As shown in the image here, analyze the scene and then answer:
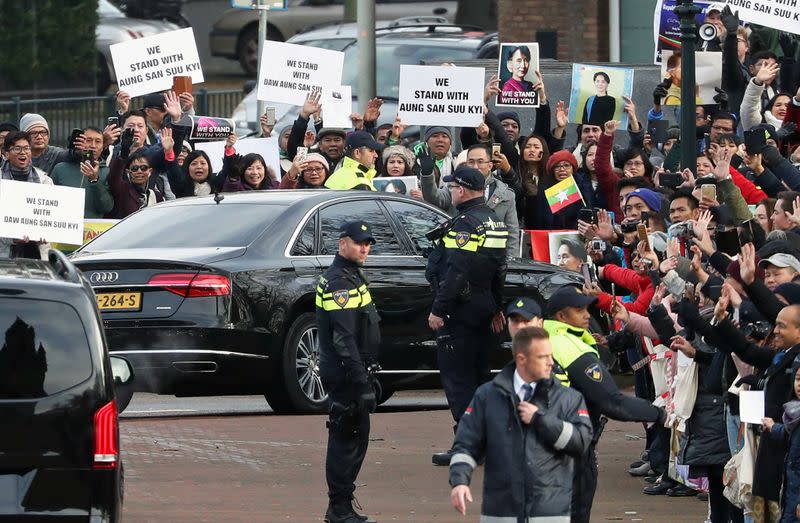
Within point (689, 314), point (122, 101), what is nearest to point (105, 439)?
point (689, 314)

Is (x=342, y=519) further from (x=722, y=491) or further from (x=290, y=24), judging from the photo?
(x=290, y=24)

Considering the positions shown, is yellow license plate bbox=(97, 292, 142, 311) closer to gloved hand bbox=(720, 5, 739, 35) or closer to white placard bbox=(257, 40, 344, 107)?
white placard bbox=(257, 40, 344, 107)

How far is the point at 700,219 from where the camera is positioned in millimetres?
10836

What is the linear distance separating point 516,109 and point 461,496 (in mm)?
14029

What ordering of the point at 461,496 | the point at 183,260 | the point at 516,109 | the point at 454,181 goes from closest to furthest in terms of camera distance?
the point at 461,496 < the point at 454,181 < the point at 183,260 < the point at 516,109

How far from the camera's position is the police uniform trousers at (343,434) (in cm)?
1056

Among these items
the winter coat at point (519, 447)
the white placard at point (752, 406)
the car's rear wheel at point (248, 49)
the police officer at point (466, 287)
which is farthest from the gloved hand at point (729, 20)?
the car's rear wheel at point (248, 49)

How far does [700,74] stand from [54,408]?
9.49m

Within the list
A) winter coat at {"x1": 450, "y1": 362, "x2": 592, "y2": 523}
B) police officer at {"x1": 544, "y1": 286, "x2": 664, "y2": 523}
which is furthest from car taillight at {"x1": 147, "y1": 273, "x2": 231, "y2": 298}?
winter coat at {"x1": 450, "y1": 362, "x2": 592, "y2": 523}

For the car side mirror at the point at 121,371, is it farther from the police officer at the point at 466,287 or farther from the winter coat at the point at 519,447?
the police officer at the point at 466,287

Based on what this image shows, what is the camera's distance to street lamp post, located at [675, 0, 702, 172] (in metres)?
14.0

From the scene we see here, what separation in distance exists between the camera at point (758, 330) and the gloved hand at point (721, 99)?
264 inches

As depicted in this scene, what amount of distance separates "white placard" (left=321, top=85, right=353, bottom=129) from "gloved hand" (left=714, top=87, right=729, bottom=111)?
3.60 meters

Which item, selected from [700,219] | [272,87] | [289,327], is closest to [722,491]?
[700,219]
